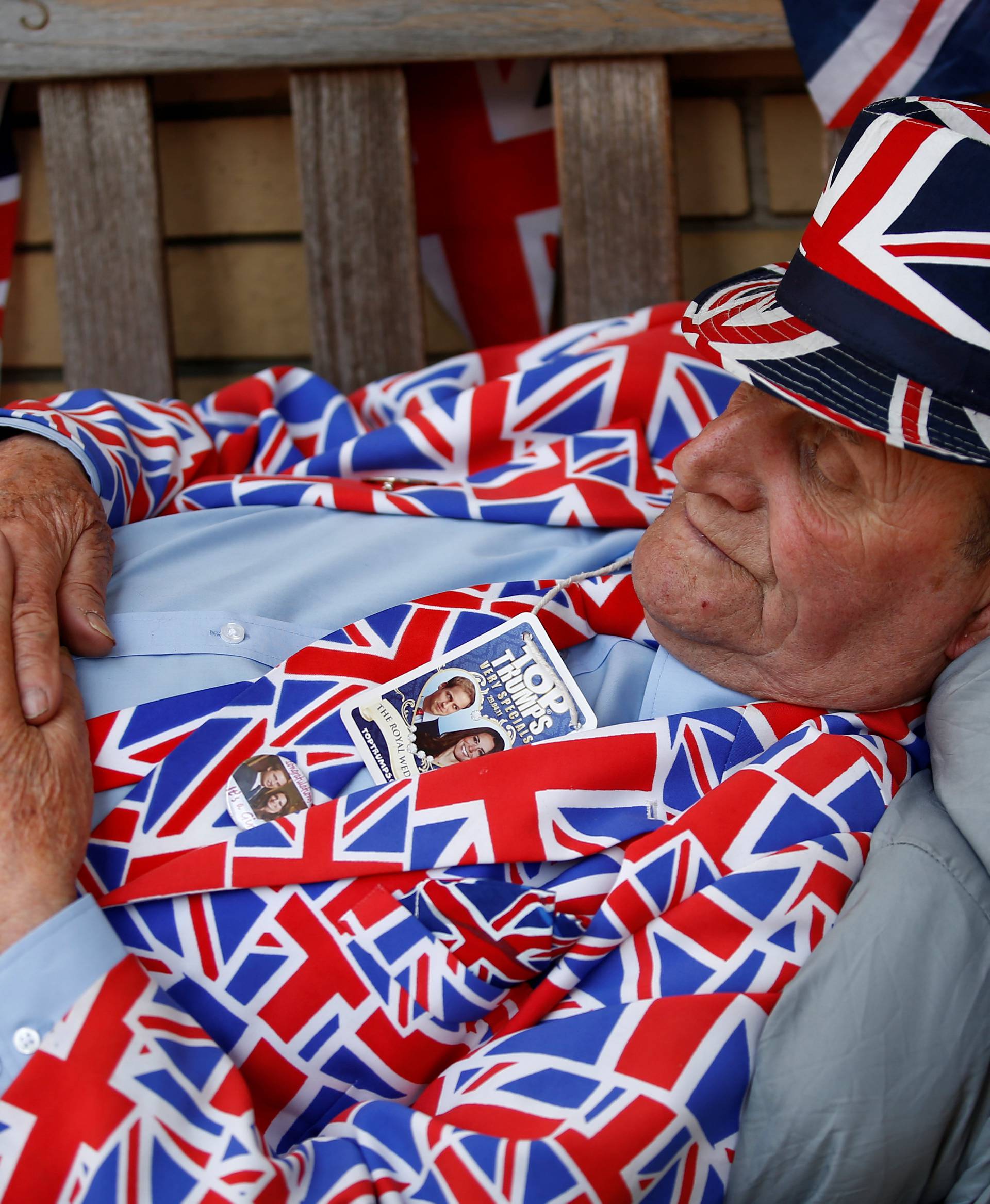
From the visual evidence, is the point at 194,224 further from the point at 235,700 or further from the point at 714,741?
the point at 714,741

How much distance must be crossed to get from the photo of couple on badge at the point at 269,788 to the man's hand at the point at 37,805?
0.14 meters

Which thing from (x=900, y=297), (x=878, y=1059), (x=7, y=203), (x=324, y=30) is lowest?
(x=878, y=1059)

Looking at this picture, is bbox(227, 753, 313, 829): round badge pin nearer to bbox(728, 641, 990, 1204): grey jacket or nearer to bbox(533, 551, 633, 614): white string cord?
bbox(533, 551, 633, 614): white string cord

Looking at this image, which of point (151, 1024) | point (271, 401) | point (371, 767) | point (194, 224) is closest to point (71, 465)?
point (271, 401)

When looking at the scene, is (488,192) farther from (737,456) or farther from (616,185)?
(737,456)

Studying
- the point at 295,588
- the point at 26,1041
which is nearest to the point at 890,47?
the point at 295,588

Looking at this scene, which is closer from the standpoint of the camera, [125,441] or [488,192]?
[125,441]

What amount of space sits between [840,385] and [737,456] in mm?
151

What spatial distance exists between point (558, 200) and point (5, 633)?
1126mm

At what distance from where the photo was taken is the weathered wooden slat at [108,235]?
1.55 metres

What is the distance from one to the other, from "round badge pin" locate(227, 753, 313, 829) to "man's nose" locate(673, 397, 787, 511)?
0.47 metres

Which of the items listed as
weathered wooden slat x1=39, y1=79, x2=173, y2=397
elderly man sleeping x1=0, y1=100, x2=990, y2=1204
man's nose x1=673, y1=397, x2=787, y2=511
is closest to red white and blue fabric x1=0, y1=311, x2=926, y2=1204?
elderly man sleeping x1=0, y1=100, x2=990, y2=1204

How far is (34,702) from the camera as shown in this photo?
976 mm

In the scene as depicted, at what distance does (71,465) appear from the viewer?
121 centimetres
